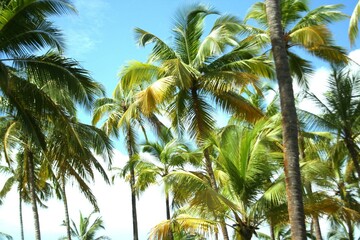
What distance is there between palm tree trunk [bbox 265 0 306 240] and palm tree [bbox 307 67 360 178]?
30.3ft

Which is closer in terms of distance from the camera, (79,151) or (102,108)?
(79,151)

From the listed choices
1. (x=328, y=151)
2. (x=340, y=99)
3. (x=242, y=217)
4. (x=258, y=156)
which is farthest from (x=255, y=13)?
(x=242, y=217)

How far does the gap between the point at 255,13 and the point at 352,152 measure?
22.1ft

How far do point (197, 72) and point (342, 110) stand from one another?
6.43m

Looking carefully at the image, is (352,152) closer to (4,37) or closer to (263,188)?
(263,188)

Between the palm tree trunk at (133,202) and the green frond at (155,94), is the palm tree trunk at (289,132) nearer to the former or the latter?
the green frond at (155,94)

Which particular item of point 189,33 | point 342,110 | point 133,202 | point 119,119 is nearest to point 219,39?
point 189,33

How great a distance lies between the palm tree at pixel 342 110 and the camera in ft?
58.9

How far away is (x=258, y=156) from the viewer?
43.8ft

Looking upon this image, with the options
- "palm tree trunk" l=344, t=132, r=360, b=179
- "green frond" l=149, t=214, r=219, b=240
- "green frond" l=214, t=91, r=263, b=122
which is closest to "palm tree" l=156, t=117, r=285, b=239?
"green frond" l=149, t=214, r=219, b=240

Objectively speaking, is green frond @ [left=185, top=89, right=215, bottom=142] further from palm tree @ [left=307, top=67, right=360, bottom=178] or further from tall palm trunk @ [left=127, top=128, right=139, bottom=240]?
tall palm trunk @ [left=127, top=128, right=139, bottom=240]

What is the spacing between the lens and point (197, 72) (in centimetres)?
1527

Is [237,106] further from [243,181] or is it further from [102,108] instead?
[102,108]

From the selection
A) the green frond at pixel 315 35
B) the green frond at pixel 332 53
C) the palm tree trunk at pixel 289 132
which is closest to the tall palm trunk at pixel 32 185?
the green frond at pixel 315 35
